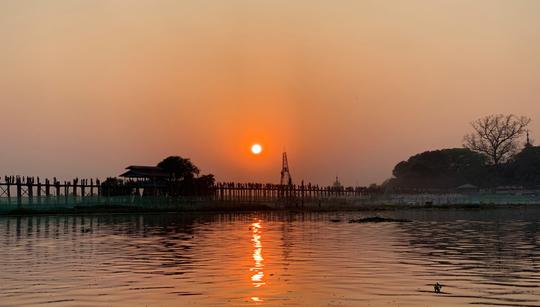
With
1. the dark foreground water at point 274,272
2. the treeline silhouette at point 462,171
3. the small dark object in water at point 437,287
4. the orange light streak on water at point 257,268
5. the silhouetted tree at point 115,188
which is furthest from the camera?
the treeline silhouette at point 462,171

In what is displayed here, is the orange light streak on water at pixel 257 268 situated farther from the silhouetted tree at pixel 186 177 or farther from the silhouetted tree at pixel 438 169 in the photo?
the silhouetted tree at pixel 438 169

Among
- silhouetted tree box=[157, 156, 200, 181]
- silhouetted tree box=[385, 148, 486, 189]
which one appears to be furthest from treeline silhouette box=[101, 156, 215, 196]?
silhouetted tree box=[385, 148, 486, 189]

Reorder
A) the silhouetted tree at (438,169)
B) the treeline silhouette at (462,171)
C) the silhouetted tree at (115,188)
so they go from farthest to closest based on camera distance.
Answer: the silhouetted tree at (438,169), the treeline silhouette at (462,171), the silhouetted tree at (115,188)

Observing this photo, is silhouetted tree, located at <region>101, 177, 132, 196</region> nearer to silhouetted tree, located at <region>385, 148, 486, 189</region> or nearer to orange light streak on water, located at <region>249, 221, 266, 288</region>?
orange light streak on water, located at <region>249, 221, 266, 288</region>

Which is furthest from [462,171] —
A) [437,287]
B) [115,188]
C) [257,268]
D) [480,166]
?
[437,287]

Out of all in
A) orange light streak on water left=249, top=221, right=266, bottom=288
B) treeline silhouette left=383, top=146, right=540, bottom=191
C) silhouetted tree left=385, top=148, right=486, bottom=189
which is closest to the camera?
orange light streak on water left=249, top=221, right=266, bottom=288

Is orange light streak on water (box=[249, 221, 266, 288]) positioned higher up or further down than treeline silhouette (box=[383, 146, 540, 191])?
further down

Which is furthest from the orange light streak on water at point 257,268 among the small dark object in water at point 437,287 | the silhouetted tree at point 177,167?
the silhouetted tree at point 177,167

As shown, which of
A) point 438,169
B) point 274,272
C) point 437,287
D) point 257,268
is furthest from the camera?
point 438,169

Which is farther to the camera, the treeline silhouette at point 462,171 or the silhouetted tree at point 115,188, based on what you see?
the treeline silhouette at point 462,171

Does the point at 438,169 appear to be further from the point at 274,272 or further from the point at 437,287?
the point at 437,287

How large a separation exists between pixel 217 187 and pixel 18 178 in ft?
125

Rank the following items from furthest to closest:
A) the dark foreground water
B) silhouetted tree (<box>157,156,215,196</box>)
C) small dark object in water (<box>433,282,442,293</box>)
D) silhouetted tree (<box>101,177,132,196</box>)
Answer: silhouetted tree (<box>157,156,215,196</box>) < silhouetted tree (<box>101,177,132,196</box>) < small dark object in water (<box>433,282,442,293</box>) < the dark foreground water

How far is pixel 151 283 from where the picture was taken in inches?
762
